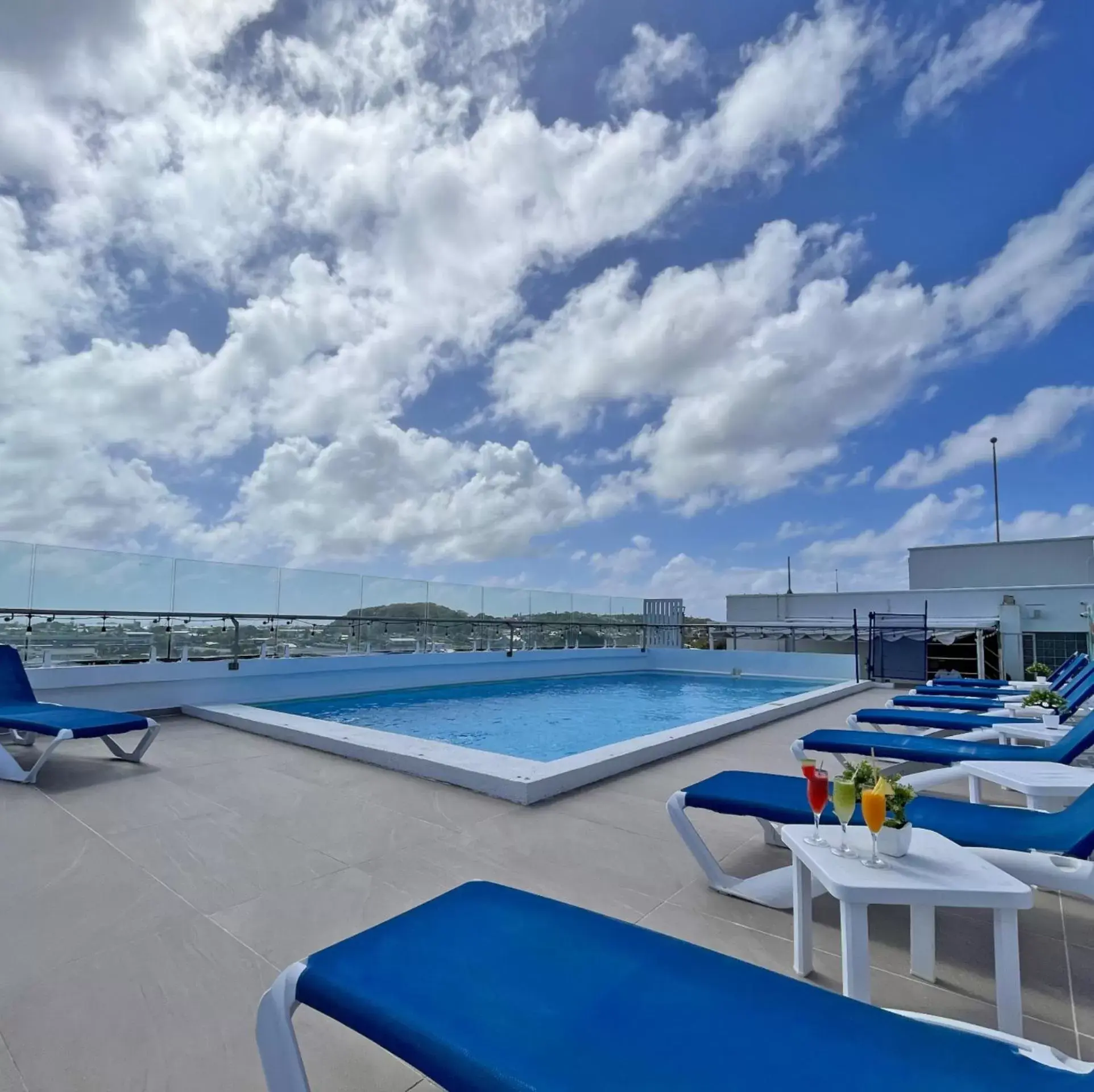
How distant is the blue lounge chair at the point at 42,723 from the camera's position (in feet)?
12.5

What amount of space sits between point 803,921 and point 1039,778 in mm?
1528

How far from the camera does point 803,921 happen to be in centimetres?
186

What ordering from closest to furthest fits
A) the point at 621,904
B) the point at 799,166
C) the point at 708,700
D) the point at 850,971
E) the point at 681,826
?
the point at 850,971 → the point at 621,904 → the point at 681,826 → the point at 799,166 → the point at 708,700

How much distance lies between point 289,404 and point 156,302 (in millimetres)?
2934

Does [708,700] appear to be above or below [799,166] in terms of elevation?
below

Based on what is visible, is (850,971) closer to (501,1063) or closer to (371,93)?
(501,1063)

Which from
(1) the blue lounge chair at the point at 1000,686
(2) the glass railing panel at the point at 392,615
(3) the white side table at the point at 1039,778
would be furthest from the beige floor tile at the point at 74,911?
(2) the glass railing panel at the point at 392,615

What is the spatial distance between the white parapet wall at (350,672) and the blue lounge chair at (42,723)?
59.5 inches

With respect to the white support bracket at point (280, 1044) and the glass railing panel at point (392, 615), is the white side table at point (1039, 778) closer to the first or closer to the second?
the white support bracket at point (280, 1044)

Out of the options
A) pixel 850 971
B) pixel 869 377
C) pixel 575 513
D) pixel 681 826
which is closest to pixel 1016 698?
pixel 681 826

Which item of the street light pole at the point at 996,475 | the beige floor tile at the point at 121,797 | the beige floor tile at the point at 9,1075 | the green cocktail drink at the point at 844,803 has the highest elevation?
the street light pole at the point at 996,475

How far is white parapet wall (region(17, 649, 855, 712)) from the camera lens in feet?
20.6

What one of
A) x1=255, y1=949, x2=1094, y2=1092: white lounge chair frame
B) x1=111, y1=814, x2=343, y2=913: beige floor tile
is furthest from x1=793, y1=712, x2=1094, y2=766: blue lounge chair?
x1=111, y1=814, x2=343, y2=913: beige floor tile

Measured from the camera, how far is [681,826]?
242 cm
